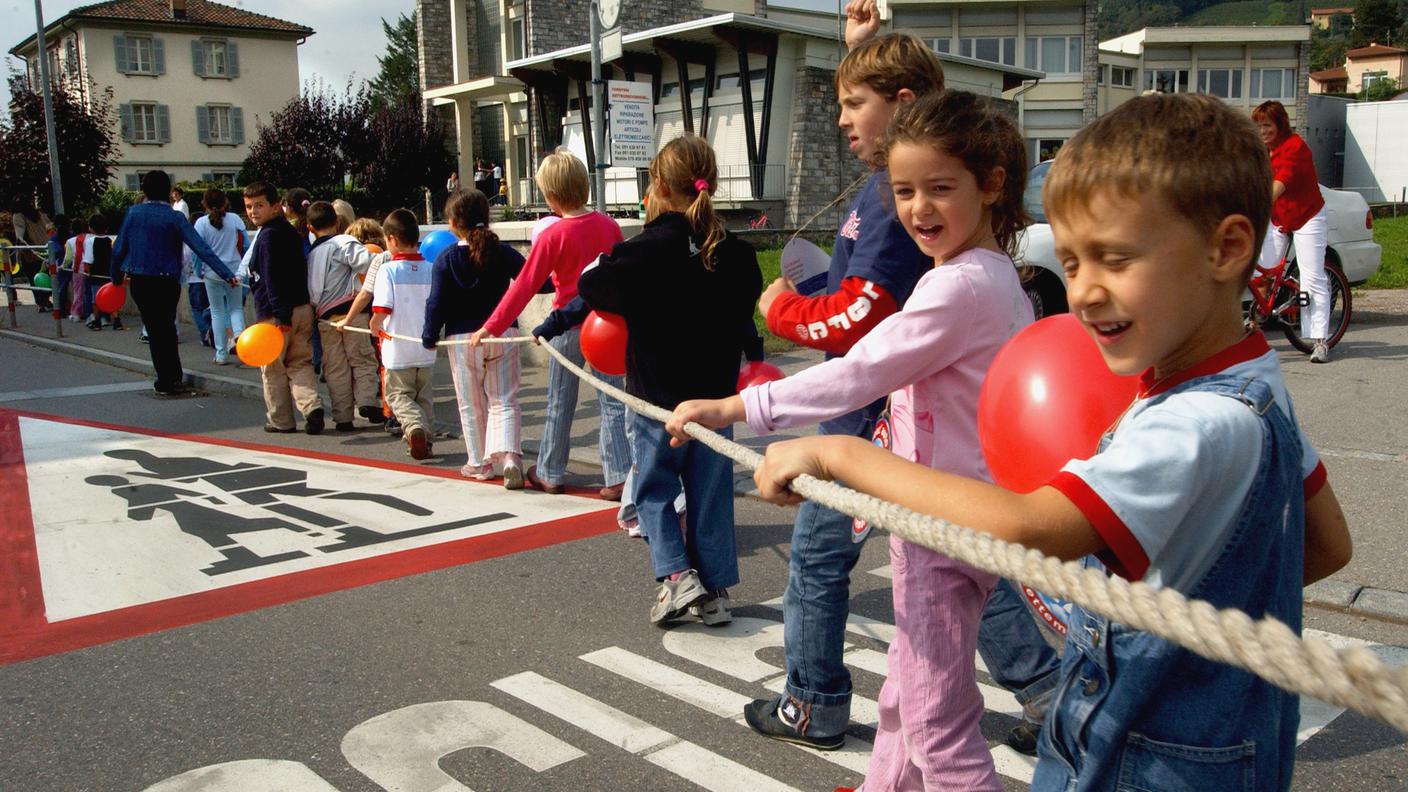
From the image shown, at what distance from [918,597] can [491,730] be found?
5.40 ft

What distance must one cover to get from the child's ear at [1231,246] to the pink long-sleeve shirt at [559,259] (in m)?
4.74

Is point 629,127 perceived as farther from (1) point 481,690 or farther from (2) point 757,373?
(1) point 481,690

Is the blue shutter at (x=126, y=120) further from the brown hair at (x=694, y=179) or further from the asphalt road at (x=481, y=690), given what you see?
the brown hair at (x=694, y=179)

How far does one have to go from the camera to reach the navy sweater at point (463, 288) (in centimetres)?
714

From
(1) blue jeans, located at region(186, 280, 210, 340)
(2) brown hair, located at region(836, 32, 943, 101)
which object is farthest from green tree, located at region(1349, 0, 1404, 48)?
(2) brown hair, located at region(836, 32, 943, 101)

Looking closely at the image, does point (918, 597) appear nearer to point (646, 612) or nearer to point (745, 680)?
point (745, 680)

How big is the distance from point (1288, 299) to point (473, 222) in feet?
21.7

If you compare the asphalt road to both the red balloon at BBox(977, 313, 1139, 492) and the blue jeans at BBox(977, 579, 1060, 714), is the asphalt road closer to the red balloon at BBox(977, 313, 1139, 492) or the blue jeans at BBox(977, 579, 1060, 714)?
the blue jeans at BBox(977, 579, 1060, 714)

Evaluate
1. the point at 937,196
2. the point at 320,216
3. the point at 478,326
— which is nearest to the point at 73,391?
the point at 320,216

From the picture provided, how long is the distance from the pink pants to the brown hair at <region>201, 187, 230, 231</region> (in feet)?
39.3

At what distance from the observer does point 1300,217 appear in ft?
29.0

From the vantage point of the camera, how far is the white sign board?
14.0 metres

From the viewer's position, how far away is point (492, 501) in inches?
266

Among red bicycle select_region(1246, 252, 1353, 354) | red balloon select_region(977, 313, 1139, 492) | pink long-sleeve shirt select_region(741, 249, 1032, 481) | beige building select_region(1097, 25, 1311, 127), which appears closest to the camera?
red balloon select_region(977, 313, 1139, 492)
